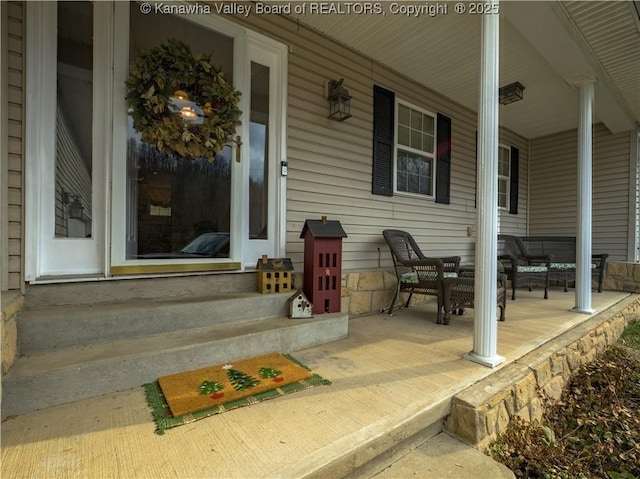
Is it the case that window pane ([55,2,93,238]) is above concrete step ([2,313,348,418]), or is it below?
above

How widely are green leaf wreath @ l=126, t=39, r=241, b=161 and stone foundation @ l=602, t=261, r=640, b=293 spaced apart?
6.04m

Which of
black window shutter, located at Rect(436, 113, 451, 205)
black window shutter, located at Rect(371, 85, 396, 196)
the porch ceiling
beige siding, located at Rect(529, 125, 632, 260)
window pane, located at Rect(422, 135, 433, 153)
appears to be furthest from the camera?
beige siding, located at Rect(529, 125, 632, 260)

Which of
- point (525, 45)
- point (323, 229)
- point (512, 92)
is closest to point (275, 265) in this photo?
point (323, 229)

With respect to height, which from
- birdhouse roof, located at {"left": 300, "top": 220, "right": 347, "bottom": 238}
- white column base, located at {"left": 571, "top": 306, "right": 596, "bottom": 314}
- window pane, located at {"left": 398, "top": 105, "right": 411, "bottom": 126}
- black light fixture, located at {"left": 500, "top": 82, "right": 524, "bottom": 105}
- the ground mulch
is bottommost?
the ground mulch

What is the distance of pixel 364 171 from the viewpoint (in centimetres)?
366

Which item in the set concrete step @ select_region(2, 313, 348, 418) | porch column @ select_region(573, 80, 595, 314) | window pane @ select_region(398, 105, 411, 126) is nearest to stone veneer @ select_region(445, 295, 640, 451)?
porch column @ select_region(573, 80, 595, 314)

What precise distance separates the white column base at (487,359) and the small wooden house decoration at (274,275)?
1456 mm

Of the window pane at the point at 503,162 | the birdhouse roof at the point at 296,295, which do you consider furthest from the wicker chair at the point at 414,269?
the window pane at the point at 503,162

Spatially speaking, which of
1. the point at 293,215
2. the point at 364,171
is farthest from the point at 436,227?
the point at 293,215

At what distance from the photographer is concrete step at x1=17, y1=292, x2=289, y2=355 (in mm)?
1737

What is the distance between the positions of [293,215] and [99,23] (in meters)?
2.00

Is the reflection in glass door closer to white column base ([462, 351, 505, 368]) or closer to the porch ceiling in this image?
the porch ceiling

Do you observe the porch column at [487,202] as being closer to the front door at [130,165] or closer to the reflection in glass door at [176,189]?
the front door at [130,165]

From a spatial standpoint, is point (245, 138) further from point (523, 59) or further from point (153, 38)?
point (523, 59)
